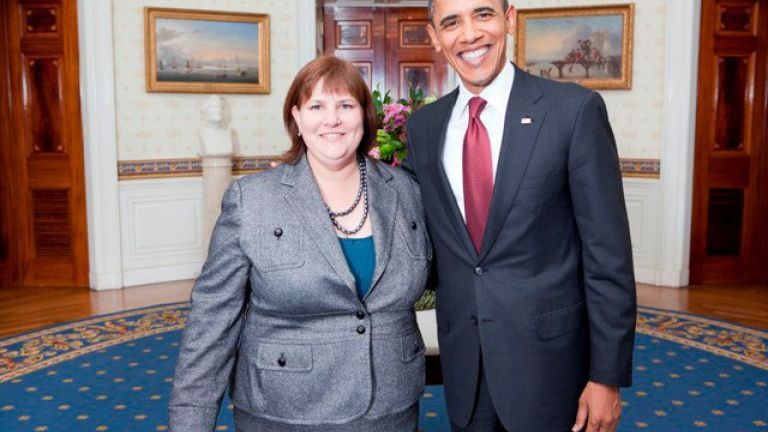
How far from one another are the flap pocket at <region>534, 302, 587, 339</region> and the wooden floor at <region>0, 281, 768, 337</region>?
4725 mm

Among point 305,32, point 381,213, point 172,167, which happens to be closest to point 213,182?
point 172,167

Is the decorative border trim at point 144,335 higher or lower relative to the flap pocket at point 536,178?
lower

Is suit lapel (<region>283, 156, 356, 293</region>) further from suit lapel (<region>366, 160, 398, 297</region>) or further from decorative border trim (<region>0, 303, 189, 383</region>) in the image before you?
decorative border trim (<region>0, 303, 189, 383</region>)

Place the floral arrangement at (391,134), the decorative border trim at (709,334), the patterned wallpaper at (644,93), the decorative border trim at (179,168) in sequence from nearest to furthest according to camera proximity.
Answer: the floral arrangement at (391,134) → the decorative border trim at (709,334) → the patterned wallpaper at (644,93) → the decorative border trim at (179,168)

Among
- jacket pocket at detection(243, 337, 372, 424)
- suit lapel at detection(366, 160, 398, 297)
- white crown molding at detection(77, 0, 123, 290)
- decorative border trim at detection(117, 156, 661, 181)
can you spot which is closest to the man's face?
suit lapel at detection(366, 160, 398, 297)

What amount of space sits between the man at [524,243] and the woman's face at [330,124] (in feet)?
0.78

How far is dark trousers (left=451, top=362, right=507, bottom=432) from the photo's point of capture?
6.70 ft

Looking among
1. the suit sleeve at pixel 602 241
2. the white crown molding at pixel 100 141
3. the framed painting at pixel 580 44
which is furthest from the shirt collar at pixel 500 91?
the white crown molding at pixel 100 141

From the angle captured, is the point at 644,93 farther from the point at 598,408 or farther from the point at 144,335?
the point at 598,408

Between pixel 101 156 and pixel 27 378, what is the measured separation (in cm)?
301

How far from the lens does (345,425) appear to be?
6.34 feet

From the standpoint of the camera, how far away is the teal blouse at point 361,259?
196 cm

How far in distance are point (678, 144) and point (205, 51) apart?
15.4 ft

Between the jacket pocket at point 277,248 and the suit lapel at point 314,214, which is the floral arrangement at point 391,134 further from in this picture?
the jacket pocket at point 277,248
